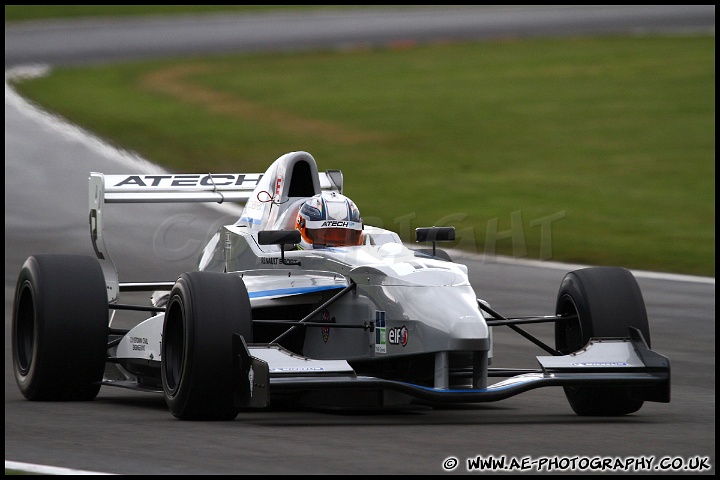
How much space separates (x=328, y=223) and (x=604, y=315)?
217 cm

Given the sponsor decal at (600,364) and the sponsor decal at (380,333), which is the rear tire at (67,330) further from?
the sponsor decal at (600,364)

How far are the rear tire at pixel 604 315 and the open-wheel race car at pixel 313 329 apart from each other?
0.01 meters

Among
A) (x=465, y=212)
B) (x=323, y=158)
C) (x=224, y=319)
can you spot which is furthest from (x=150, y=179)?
(x=323, y=158)

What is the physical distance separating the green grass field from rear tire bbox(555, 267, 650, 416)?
24.7 feet

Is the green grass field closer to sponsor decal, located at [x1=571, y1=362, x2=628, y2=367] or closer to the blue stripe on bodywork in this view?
sponsor decal, located at [x1=571, y1=362, x2=628, y2=367]

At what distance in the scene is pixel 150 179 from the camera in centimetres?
1262

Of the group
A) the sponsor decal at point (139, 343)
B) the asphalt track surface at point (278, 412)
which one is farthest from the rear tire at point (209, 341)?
the sponsor decal at point (139, 343)

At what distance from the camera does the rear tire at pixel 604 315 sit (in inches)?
393

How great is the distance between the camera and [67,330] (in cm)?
1066

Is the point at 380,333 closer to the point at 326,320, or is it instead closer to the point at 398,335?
the point at 398,335

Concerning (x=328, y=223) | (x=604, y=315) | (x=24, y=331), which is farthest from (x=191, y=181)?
(x=604, y=315)

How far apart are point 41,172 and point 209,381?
1568 cm

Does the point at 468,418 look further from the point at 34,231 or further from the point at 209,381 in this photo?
the point at 34,231

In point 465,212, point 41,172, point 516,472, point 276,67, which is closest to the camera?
point 516,472
